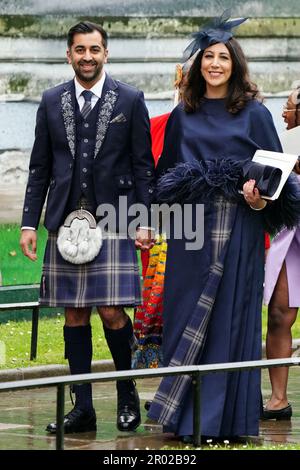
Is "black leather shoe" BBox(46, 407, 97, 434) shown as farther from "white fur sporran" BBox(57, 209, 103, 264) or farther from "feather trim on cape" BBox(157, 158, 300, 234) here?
"feather trim on cape" BBox(157, 158, 300, 234)

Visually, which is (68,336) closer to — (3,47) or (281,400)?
(281,400)

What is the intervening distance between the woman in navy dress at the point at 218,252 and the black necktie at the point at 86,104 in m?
0.47

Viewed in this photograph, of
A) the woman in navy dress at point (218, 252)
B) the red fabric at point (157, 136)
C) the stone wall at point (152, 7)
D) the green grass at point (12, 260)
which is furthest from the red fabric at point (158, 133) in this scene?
the stone wall at point (152, 7)

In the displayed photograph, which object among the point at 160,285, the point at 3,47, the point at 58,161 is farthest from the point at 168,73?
the point at 58,161

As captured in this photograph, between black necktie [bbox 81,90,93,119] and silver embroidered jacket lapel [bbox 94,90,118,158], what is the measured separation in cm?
7

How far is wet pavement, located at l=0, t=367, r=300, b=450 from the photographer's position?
889cm

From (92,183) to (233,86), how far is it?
33.5 inches

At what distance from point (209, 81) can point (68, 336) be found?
1474mm

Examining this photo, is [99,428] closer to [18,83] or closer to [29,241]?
[29,241]

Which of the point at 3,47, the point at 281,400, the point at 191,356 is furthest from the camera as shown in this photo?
the point at 3,47

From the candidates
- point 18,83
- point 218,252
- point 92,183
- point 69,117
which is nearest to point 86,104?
point 69,117

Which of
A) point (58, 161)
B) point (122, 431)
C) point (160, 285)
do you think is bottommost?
point (122, 431)

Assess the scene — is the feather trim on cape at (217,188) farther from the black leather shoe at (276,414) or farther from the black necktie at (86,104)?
the black leather shoe at (276,414)

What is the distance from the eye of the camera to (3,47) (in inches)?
576
